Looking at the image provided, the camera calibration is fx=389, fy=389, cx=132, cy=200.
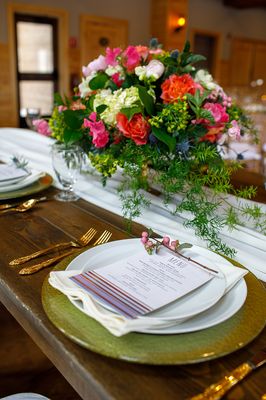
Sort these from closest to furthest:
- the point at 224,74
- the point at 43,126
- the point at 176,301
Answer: the point at 176,301 < the point at 43,126 < the point at 224,74

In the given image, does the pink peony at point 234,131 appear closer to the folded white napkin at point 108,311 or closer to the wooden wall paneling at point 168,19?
the folded white napkin at point 108,311

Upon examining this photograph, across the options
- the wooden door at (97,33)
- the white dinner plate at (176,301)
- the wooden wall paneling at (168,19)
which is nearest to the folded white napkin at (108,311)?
the white dinner plate at (176,301)

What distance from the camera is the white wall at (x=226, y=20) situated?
Result: 23.6 feet

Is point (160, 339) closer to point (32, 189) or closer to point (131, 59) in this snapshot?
point (32, 189)

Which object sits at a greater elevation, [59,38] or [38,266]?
[59,38]

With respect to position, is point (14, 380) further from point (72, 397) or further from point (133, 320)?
point (133, 320)

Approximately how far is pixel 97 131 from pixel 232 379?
0.81 meters

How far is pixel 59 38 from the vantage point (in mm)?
5691

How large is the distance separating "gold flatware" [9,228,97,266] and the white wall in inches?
277

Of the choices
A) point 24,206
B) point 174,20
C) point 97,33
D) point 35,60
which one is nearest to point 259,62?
point 174,20

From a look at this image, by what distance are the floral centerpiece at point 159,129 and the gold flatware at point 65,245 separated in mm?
140

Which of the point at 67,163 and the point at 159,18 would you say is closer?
the point at 67,163

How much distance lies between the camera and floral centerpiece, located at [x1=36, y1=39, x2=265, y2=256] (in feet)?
3.20

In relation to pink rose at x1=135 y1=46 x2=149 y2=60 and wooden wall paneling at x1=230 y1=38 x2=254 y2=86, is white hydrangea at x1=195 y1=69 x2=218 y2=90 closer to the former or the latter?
pink rose at x1=135 y1=46 x2=149 y2=60
